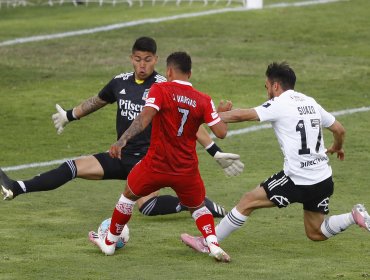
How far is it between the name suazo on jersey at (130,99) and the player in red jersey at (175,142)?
1.76 metres

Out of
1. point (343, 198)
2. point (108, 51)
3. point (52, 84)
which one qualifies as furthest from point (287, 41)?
point (343, 198)

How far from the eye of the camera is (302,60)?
28.7m

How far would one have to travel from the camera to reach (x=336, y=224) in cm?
1232

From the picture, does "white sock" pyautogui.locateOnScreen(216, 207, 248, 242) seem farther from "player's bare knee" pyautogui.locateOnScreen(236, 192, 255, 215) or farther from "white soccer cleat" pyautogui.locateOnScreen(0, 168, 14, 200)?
"white soccer cleat" pyautogui.locateOnScreen(0, 168, 14, 200)

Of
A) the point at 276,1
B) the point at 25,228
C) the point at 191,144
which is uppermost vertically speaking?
the point at 191,144

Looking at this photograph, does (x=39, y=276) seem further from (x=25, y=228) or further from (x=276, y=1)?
(x=276, y=1)

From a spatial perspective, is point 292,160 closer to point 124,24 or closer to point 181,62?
point 181,62

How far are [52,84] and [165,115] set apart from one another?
49.3ft

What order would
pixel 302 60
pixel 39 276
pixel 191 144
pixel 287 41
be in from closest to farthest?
1. pixel 39 276
2. pixel 191 144
3. pixel 302 60
4. pixel 287 41

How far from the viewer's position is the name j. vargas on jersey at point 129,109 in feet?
44.6

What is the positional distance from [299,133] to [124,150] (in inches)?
99.6

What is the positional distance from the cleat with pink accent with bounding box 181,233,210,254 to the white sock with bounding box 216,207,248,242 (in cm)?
24

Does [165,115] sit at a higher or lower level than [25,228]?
higher

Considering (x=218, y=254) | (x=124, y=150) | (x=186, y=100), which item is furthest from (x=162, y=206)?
(x=186, y=100)
